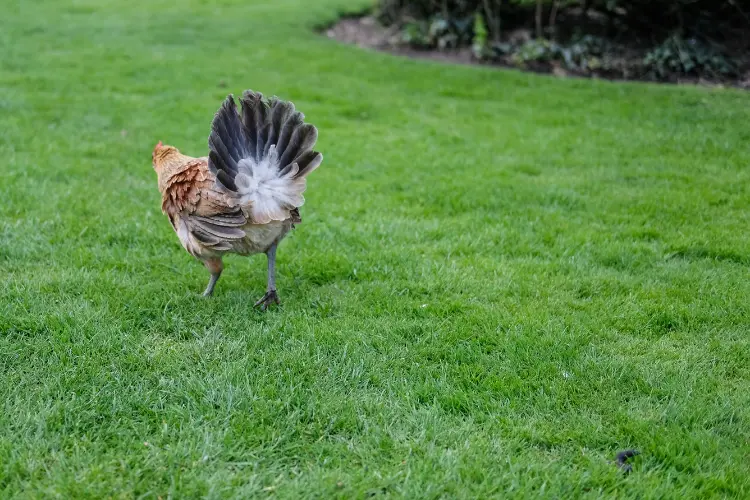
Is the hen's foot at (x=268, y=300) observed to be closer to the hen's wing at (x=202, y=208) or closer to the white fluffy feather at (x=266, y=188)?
the hen's wing at (x=202, y=208)

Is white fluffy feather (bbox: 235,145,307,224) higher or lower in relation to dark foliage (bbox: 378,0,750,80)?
lower

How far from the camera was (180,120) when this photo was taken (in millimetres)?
9211

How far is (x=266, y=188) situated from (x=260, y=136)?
362mm

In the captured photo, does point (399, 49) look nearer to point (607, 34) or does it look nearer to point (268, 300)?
point (607, 34)

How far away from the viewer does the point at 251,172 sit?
456cm

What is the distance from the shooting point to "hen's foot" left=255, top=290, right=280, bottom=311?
192 inches

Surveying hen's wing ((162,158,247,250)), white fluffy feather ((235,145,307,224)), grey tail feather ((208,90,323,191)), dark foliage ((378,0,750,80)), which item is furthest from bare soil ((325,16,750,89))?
hen's wing ((162,158,247,250))

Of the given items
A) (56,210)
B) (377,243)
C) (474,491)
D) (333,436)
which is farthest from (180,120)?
(474,491)

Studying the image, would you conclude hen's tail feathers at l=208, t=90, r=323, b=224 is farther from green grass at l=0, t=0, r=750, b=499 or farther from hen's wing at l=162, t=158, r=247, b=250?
green grass at l=0, t=0, r=750, b=499

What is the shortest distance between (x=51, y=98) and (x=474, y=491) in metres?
9.19

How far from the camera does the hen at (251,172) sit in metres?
4.50

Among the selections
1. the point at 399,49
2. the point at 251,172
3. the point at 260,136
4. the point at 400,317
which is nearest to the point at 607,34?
the point at 399,49

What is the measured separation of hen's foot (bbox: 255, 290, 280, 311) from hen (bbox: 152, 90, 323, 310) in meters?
Answer: 0.44

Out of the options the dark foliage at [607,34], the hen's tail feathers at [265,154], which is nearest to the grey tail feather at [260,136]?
the hen's tail feathers at [265,154]
